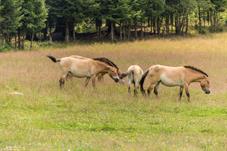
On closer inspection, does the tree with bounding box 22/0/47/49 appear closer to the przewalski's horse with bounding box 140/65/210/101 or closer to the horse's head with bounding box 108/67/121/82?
the horse's head with bounding box 108/67/121/82

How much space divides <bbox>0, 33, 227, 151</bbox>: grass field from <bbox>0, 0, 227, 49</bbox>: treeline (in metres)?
23.6

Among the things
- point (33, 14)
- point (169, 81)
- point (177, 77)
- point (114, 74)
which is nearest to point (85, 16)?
point (33, 14)

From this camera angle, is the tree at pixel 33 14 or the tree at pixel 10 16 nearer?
the tree at pixel 10 16

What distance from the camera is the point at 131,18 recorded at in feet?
182

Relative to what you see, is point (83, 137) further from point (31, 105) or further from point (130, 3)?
A: point (130, 3)

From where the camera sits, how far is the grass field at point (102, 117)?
11.1 meters

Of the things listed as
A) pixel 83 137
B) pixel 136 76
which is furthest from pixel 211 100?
pixel 83 137

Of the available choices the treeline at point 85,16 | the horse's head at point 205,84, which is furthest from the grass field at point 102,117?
the treeline at point 85,16

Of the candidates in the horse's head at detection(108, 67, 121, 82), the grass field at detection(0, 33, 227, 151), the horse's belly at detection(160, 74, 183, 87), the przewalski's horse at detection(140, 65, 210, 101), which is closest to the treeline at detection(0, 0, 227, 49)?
the grass field at detection(0, 33, 227, 151)

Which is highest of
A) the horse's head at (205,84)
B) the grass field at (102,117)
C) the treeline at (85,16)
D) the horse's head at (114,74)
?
the treeline at (85,16)

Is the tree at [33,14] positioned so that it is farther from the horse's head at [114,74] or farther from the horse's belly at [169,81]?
the horse's belly at [169,81]

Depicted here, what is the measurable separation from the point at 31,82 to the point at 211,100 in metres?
8.25

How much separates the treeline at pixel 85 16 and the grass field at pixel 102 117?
77.3ft

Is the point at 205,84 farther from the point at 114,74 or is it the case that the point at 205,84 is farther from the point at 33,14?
the point at 33,14
